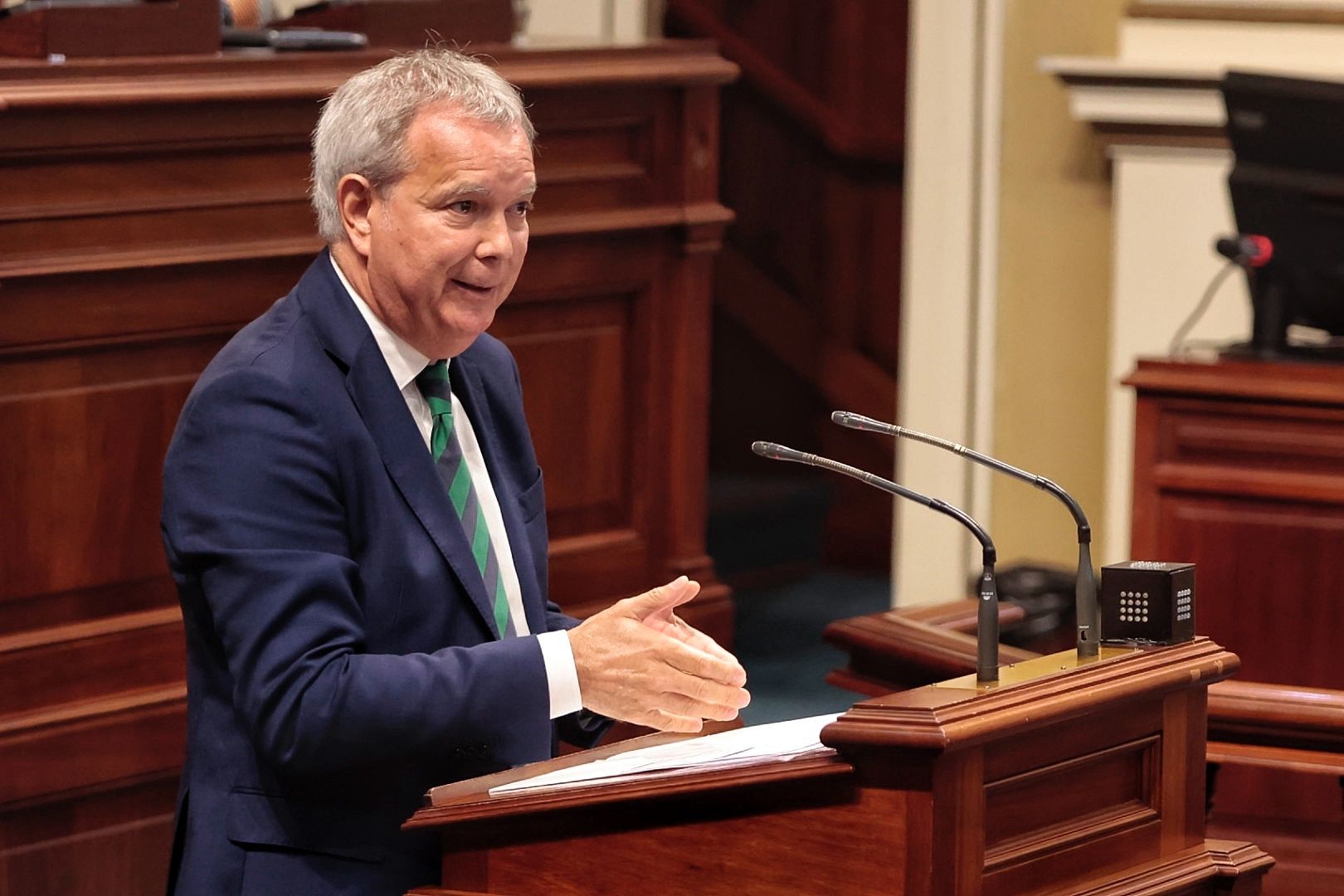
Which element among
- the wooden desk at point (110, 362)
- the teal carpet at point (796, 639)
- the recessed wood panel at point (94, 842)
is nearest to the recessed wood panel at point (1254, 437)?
the teal carpet at point (796, 639)

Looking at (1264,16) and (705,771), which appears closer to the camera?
(705,771)

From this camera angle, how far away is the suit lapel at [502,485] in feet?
7.20

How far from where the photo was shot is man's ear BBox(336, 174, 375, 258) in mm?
2023

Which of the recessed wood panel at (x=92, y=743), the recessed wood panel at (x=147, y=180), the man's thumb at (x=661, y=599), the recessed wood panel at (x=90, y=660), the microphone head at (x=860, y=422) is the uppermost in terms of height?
the recessed wood panel at (x=147, y=180)

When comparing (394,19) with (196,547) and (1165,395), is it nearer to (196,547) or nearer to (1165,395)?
(1165,395)

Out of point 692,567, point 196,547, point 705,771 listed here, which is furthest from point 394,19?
point 705,771

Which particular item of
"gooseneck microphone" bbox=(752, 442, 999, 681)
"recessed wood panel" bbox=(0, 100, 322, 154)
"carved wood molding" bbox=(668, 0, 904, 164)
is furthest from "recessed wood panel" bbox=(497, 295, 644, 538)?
"carved wood molding" bbox=(668, 0, 904, 164)

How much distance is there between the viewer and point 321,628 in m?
1.84

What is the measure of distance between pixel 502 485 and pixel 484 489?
0.03 metres

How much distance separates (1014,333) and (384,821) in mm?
3896

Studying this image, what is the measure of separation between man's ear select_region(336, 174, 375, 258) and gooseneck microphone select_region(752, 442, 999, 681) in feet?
1.63

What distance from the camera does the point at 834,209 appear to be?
20.8ft

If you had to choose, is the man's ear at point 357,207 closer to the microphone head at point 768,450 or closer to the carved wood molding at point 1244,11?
the microphone head at point 768,450

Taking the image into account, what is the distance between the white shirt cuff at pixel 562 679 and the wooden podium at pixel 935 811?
0.06 m
